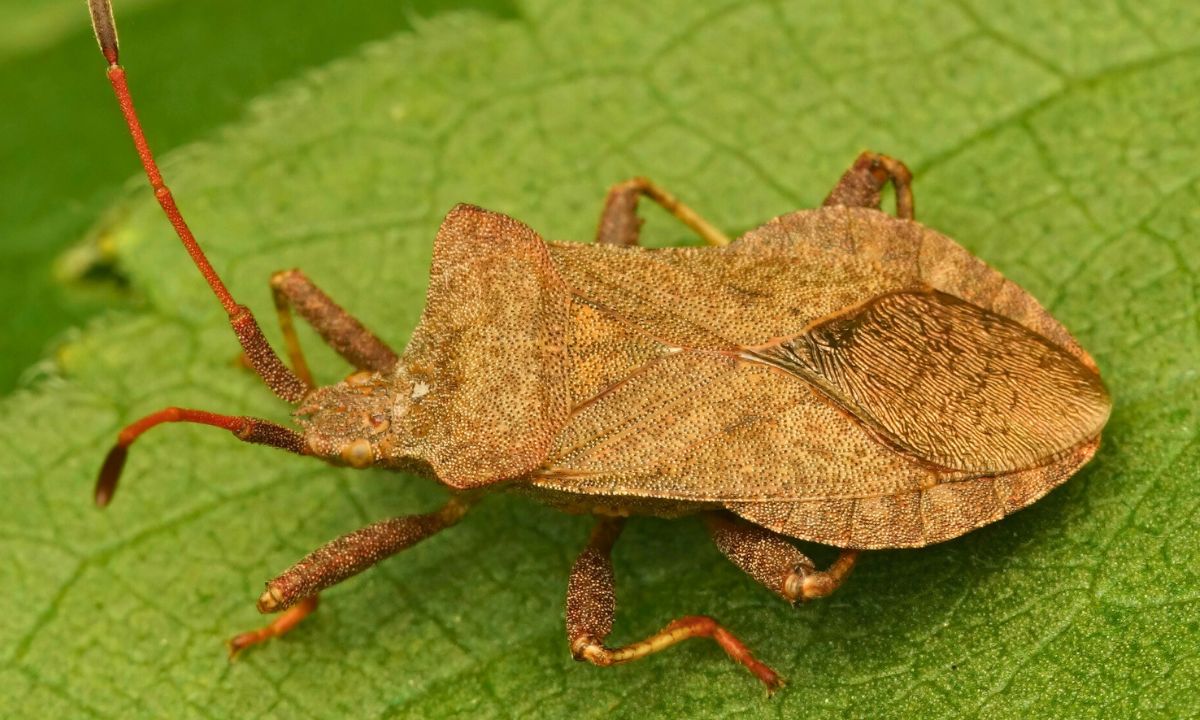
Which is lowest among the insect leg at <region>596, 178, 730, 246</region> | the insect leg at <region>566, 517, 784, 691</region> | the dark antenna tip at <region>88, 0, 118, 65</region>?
the insect leg at <region>566, 517, 784, 691</region>

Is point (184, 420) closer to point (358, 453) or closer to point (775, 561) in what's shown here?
point (358, 453)

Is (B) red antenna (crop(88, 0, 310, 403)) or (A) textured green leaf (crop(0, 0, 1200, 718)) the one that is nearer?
(B) red antenna (crop(88, 0, 310, 403))

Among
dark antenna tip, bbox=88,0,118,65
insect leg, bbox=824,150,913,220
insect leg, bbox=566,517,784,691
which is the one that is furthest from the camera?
insect leg, bbox=824,150,913,220

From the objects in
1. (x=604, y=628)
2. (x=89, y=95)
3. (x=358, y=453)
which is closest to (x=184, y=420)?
(x=358, y=453)

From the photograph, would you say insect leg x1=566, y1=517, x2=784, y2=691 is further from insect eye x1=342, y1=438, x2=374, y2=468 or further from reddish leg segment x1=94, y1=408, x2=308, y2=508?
reddish leg segment x1=94, y1=408, x2=308, y2=508

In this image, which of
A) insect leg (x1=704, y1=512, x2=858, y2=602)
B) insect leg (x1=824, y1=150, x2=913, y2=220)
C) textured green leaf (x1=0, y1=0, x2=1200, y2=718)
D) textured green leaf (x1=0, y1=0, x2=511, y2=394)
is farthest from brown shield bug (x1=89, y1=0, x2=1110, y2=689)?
textured green leaf (x1=0, y1=0, x2=511, y2=394)

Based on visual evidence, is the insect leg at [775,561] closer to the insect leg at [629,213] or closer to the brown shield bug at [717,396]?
the brown shield bug at [717,396]

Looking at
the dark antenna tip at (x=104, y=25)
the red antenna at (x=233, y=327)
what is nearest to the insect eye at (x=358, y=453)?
the red antenna at (x=233, y=327)
